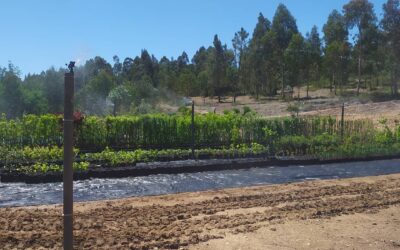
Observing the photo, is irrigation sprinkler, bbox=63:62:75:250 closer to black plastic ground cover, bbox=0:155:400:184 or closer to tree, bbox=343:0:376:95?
black plastic ground cover, bbox=0:155:400:184

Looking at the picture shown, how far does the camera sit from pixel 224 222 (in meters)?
5.87

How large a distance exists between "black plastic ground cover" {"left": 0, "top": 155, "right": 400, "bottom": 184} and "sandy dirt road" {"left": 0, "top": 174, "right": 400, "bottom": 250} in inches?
74.8

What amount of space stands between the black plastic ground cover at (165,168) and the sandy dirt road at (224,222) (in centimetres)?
190

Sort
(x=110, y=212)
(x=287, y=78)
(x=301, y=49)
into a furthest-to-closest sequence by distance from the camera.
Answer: (x=287, y=78)
(x=301, y=49)
(x=110, y=212)

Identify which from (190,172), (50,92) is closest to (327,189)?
(190,172)

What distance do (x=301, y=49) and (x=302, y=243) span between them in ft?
121

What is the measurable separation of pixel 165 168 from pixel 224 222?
409 centimetres

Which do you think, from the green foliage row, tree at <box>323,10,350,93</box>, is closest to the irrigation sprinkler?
the green foliage row

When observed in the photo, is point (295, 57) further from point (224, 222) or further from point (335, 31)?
point (224, 222)

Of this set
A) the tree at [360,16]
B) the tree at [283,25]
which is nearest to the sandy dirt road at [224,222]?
the tree at [360,16]

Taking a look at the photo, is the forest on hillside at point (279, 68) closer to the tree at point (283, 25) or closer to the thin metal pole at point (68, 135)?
the tree at point (283, 25)

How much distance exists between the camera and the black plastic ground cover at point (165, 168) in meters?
8.62

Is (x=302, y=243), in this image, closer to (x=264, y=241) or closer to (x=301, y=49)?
(x=264, y=241)

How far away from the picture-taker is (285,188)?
8609 mm
